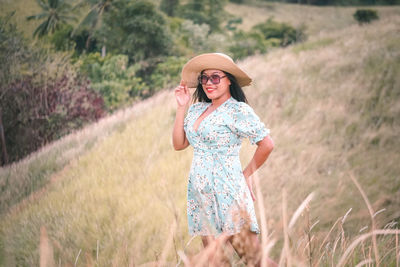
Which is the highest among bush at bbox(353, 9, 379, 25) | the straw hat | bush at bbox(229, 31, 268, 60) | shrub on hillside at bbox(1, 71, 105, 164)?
bush at bbox(353, 9, 379, 25)

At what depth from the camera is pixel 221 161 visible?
6.12ft

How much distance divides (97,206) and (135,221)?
66 centimetres

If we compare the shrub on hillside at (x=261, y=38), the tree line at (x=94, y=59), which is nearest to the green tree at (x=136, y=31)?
the tree line at (x=94, y=59)

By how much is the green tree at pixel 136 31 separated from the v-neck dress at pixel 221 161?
18612mm

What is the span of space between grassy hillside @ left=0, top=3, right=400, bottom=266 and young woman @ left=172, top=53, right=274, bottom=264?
36 centimetres

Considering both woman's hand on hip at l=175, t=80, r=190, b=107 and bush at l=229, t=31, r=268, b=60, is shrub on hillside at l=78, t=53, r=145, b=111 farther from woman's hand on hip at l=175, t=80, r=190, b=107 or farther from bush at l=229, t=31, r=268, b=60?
woman's hand on hip at l=175, t=80, r=190, b=107

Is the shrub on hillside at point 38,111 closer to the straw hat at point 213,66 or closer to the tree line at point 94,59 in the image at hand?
the tree line at point 94,59

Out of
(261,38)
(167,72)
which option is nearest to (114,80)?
(167,72)

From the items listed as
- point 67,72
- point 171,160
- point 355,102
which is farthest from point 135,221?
point 67,72

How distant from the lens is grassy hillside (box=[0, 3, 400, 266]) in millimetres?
2965

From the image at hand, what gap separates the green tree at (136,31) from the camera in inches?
748

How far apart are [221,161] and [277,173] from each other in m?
2.73

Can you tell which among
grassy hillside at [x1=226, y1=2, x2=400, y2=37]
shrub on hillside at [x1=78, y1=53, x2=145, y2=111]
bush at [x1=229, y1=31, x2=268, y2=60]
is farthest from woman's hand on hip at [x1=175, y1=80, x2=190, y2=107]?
grassy hillside at [x1=226, y1=2, x2=400, y2=37]

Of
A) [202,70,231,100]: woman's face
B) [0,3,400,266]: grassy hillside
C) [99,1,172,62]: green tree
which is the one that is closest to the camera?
[202,70,231,100]: woman's face
